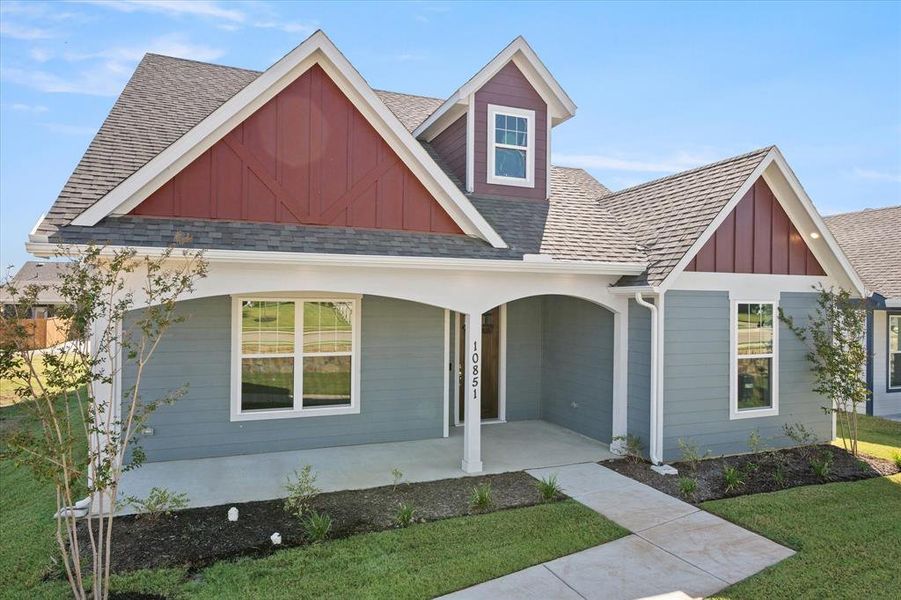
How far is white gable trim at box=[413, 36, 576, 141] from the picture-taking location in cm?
997

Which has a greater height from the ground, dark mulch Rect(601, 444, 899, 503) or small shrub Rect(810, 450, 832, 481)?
small shrub Rect(810, 450, 832, 481)

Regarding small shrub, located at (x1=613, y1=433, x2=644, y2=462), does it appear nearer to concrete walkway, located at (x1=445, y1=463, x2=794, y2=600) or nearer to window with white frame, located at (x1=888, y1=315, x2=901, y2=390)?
concrete walkway, located at (x1=445, y1=463, x2=794, y2=600)

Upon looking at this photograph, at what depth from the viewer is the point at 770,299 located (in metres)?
9.25

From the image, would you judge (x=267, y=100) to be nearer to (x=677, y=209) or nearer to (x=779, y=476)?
(x=677, y=209)

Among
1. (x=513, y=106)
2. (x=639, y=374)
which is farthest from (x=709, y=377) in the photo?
(x=513, y=106)

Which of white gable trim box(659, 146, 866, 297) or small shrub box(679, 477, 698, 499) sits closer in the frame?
small shrub box(679, 477, 698, 499)

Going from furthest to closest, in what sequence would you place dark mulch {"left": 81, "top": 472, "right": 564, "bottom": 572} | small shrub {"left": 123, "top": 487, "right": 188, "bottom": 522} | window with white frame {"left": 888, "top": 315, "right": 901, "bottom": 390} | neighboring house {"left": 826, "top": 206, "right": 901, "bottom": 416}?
window with white frame {"left": 888, "top": 315, "right": 901, "bottom": 390}
neighboring house {"left": 826, "top": 206, "right": 901, "bottom": 416}
small shrub {"left": 123, "top": 487, "right": 188, "bottom": 522}
dark mulch {"left": 81, "top": 472, "right": 564, "bottom": 572}

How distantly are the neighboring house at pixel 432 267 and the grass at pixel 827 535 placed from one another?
174 centimetres

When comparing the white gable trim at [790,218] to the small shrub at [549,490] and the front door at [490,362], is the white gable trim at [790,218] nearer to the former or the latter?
the small shrub at [549,490]

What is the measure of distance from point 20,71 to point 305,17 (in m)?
7.10

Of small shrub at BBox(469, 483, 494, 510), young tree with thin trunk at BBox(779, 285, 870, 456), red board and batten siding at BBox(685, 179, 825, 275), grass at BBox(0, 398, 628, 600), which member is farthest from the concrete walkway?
young tree with thin trunk at BBox(779, 285, 870, 456)

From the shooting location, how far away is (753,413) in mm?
9117

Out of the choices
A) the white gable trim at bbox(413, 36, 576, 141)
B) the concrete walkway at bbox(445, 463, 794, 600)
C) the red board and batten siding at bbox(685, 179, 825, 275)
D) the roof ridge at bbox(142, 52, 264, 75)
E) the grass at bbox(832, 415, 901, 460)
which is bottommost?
the grass at bbox(832, 415, 901, 460)

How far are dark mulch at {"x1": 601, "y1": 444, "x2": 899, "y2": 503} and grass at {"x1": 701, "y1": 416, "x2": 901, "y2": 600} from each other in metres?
0.24
